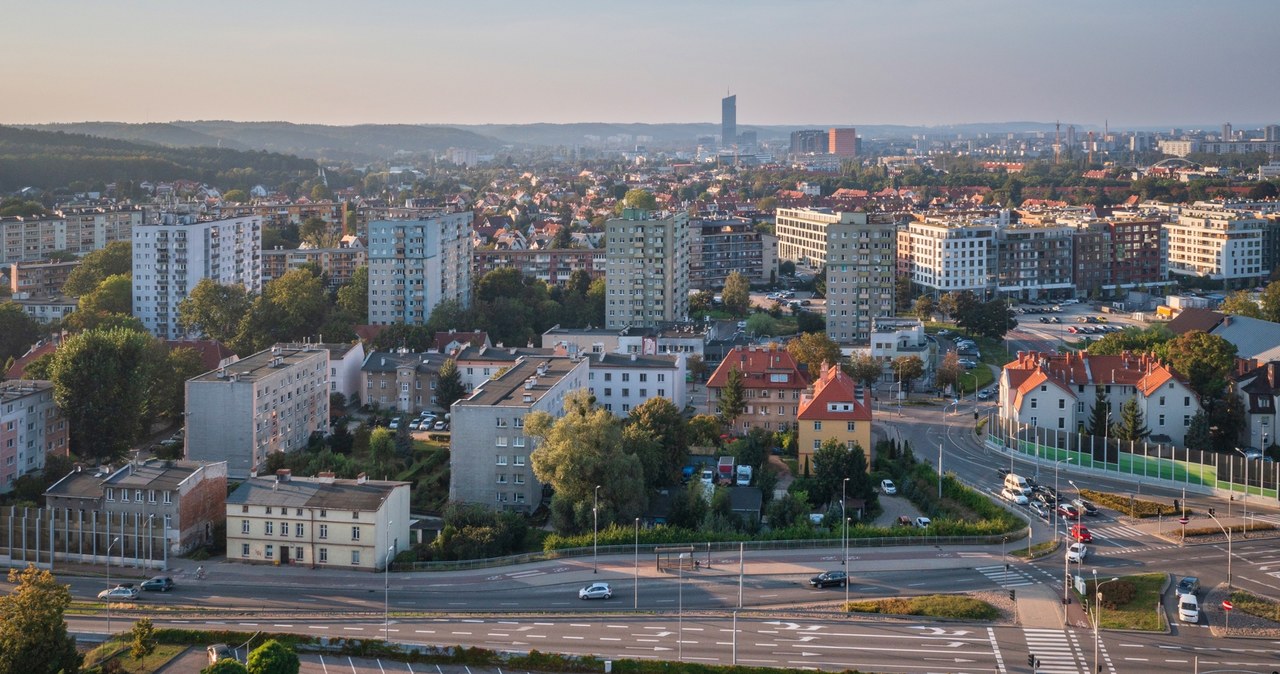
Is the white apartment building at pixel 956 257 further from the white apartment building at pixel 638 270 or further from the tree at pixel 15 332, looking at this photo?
the tree at pixel 15 332

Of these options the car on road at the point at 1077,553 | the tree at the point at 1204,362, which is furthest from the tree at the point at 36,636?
the tree at the point at 1204,362

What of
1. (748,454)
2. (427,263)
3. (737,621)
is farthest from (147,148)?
(737,621)

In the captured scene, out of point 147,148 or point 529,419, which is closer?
point 529,419

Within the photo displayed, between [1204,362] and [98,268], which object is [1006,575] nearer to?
[1204,362]

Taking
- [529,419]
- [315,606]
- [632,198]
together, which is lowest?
[315,606]

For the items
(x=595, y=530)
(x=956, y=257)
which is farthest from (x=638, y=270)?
(x=595, y=530)

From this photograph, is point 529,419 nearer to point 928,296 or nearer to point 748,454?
point 748,454
